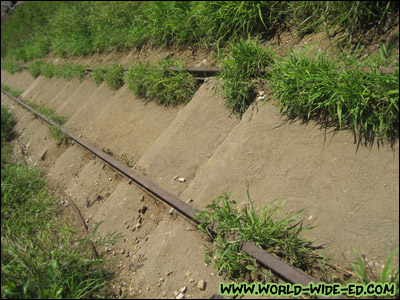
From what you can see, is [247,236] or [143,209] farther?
[143,209]

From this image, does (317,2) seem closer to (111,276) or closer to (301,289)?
(301,289)

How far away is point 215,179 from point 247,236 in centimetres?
79

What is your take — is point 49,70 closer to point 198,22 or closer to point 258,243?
point 198,22

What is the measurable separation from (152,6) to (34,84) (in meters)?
6.08

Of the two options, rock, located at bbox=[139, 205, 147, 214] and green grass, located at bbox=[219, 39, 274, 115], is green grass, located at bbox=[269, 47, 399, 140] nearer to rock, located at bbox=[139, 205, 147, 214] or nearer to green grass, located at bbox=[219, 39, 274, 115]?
green grass, located at bbox=[219, 39, 274, 115]

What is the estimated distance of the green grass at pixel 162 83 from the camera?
432 centimetres

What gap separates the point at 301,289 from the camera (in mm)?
2070

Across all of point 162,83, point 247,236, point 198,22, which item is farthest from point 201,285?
point 198,22

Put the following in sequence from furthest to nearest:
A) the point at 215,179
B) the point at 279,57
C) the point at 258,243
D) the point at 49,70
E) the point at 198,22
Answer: the point at 49,70, the point at 198,22, the point at 279,57, the point at 215,179, the point at 258,243

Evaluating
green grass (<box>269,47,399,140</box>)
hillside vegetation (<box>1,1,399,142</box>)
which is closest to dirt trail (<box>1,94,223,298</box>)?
hillside vegetation (<box>1,1,399,142</box>)

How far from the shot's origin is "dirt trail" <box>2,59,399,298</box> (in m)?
2.27

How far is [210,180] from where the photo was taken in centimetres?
315

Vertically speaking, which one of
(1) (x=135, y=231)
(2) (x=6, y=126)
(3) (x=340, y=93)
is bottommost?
(1) (x=135, y=231)

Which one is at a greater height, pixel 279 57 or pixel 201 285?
pixel 279 57
